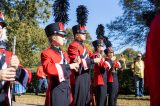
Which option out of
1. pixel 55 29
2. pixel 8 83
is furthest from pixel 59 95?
pixel 8 83

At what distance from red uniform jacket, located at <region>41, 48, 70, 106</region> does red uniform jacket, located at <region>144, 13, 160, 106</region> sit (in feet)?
12.3

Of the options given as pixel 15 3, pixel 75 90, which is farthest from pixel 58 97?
pixel 15 3

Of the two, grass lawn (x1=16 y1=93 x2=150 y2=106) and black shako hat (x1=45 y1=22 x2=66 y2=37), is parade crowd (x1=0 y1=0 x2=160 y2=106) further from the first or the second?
grass lawn (x1=16 y1=93 x2=150 y2=106)

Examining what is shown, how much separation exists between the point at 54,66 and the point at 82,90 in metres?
2.39

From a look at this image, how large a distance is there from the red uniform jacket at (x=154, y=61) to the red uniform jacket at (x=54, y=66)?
376cm

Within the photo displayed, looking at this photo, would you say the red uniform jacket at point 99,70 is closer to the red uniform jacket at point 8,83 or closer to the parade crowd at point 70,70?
the parade crowd at point 70,70

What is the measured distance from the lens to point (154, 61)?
2.66 meters

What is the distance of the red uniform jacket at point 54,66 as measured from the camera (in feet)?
20.9

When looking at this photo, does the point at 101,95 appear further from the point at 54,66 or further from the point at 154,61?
the point at 154,61

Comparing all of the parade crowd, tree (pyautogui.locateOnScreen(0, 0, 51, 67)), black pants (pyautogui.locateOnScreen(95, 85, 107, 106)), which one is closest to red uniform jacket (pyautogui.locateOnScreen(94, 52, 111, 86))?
the parade crowd

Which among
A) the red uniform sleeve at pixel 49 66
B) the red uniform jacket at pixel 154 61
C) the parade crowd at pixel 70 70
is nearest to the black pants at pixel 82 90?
the parade crowd at pixel 70 70

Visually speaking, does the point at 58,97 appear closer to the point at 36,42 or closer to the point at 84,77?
the point at 84,77

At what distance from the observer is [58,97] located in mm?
6664

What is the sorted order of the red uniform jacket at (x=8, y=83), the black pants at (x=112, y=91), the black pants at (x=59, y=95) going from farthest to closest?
1. the black pants at (x=112, y=91)
2. the black pants at (x=59, y=95)
3. the red uniform jacket at (x=8, y=83)
